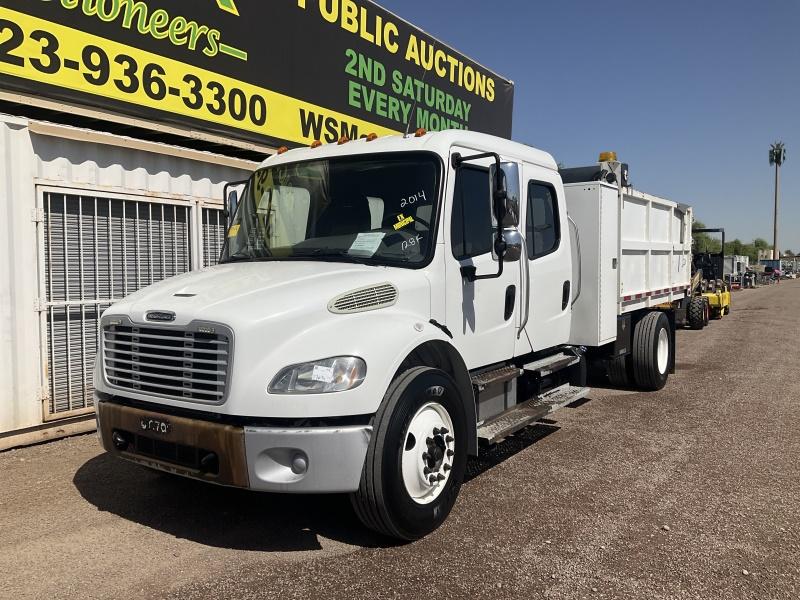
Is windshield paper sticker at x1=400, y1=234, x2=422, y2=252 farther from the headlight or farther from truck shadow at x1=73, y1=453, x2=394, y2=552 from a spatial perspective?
truck shadow at x1=73, y1=453, x2=394, y2=552

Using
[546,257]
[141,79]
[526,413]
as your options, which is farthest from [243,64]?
[526,413]

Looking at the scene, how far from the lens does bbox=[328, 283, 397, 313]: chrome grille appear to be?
12.0 feet

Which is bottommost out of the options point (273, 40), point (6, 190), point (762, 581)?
point (762, 581)

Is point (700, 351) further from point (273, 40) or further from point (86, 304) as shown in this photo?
point (86, 304)

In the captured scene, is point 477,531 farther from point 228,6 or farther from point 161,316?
point 228,6

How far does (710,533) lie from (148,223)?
600 centimetres

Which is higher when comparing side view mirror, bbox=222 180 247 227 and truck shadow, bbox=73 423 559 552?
side view mirror, bbox=222 180 247 227

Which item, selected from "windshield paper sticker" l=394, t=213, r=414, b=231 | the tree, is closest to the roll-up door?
"windshield paper sticker" l=394, t=213, r=414, b=231

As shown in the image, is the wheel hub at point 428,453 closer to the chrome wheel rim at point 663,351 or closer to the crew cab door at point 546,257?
the crew cab door at point 546,257

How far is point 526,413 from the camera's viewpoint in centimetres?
519

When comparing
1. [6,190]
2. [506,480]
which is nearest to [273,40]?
[6,190]

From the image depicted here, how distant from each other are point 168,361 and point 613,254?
17.1 ft

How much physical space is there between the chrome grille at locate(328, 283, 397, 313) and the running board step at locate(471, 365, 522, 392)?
1.12 m

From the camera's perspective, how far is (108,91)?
6.73m
